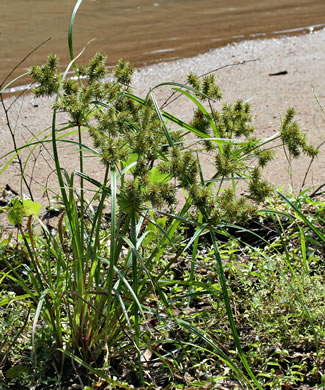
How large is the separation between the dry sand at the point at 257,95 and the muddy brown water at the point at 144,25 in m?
0.45

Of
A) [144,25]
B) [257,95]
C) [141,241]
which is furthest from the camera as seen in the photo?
[144,25]

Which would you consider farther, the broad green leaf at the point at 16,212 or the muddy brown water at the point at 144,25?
the muddy brown water at the point at 144,25

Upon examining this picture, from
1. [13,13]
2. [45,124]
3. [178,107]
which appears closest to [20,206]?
[45,124]

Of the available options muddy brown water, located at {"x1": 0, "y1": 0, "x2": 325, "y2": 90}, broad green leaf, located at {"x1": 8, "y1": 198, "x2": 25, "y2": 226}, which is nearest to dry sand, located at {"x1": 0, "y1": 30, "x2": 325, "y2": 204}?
muddy brown water, located at {"x1": 0, "y1": 0, "x2": 325, "y2": 90}

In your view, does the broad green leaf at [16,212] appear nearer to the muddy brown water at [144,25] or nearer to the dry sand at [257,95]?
the dry sand at [257,95]

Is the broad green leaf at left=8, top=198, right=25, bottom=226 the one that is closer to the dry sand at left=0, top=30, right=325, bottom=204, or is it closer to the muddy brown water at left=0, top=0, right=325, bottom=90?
the dry sand at left=0, top=30, right=325, bottom=204

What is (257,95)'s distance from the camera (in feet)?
16.6

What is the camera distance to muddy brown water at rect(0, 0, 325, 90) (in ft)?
24.8

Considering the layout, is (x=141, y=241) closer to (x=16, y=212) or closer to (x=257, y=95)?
(x=16, y=212)

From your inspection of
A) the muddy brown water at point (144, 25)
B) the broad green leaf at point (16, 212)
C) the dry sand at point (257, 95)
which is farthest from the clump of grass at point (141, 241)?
the muddy brown water at point (144, 25)

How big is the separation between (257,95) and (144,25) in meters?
3.85

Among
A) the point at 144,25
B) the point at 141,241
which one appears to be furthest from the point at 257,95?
the point at 144,25

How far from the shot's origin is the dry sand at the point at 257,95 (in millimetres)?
4430

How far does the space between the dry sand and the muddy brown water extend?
0.45 metres
